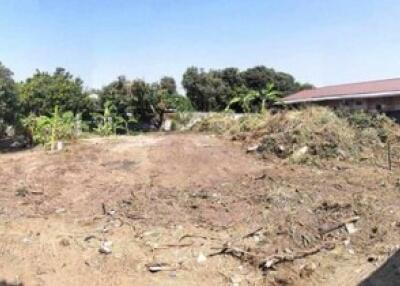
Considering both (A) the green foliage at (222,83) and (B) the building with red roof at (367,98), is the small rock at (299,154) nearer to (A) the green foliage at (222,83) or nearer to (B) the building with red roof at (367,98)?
(B) the building with red roof at (367,98)

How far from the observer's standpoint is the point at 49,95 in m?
16.1

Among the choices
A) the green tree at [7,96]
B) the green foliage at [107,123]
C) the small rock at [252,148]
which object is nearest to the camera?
the small rock at [252,148]

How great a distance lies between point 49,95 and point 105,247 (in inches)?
444

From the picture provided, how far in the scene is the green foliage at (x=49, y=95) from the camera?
52.1 ft

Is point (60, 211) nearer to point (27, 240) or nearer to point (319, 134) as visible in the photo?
point (27, 240)

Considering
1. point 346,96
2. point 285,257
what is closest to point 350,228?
point 285,257

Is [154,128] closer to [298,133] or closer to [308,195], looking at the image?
[298,133]

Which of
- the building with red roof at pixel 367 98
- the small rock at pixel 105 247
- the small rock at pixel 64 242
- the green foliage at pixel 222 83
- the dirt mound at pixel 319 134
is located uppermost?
the green foliage at pixel 222 83

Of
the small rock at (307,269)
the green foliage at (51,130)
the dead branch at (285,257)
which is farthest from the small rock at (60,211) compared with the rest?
the green foliage at (51,130)

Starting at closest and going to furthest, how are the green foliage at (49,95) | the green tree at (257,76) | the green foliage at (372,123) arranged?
the green foliage at (372,123), the green foliage at (49,95), the green tree at (257,76)

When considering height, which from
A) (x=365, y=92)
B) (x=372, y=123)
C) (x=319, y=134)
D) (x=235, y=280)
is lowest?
(x=235, y=280)

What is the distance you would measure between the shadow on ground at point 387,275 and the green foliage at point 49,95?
13.1m

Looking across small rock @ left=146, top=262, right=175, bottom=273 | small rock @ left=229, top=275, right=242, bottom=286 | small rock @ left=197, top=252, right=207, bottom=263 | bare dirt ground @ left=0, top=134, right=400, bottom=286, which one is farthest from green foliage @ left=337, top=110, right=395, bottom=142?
small rock @ left=146, top=262, right=175, bottom=273

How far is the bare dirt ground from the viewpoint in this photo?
214 inches
